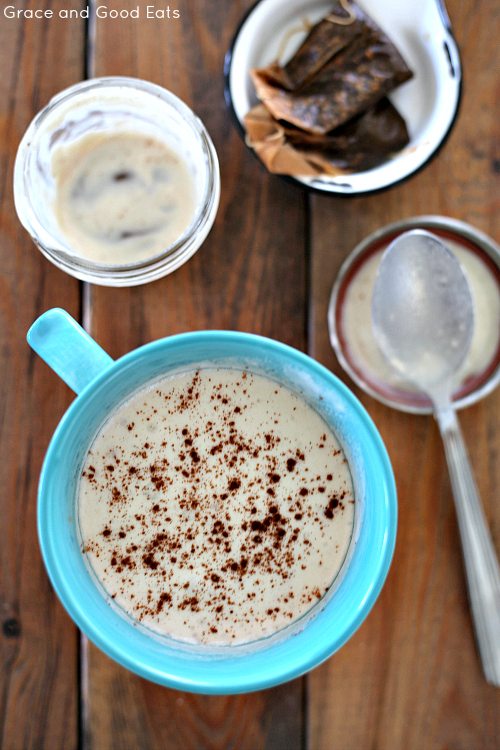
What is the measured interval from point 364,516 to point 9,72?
562 mm

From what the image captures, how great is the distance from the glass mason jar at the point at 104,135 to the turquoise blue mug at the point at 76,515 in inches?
4.5

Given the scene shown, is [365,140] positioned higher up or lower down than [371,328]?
higher up

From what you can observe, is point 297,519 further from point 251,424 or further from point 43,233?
point 43,233

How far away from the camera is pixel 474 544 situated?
78cm

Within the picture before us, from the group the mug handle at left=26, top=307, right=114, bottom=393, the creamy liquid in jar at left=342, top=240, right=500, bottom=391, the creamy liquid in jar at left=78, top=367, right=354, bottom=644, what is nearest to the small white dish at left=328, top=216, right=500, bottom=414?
the creamy liquid in jar at left=342, top=240, right=500, bottom=391

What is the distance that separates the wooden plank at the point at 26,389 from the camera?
80cm

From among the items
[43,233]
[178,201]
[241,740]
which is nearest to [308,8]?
[178,201]

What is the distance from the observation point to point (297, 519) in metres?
0.71

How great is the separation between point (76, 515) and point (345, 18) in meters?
0.55

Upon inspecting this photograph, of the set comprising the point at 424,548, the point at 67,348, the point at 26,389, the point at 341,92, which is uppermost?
the point at 341,92

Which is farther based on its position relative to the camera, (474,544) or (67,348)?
(474,544)

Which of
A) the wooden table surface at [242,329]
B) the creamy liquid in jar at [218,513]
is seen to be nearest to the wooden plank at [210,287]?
the wooden table surface at [242,329]

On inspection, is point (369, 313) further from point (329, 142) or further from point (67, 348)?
point (67, 348)

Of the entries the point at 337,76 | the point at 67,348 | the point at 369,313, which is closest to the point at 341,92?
the point at 337,76
